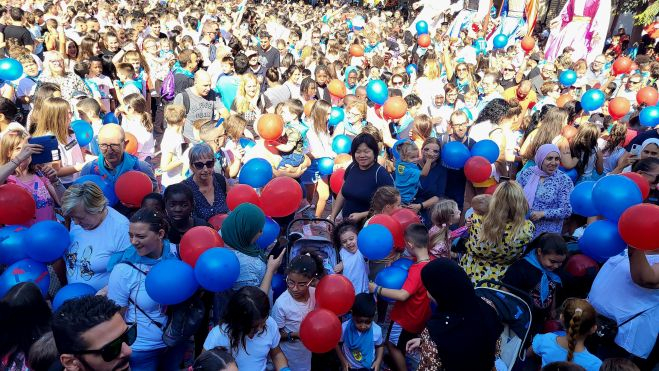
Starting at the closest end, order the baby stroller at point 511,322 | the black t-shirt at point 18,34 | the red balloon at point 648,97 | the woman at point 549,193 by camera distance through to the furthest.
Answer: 1. the baby stroller at point 511,322
2. the woman at point 549,193
3. the red balloon at point 648,97
4. the black t-shirt at point 18,34

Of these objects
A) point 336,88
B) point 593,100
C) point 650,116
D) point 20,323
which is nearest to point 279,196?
point 20,323

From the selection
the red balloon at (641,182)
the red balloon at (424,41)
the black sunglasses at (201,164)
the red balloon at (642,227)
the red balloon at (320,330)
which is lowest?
the red balloon at (424,41)

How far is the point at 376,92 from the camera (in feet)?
23.3

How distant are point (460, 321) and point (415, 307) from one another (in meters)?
1.06

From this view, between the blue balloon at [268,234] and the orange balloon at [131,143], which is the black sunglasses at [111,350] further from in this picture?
the orange balloon at [131,143]

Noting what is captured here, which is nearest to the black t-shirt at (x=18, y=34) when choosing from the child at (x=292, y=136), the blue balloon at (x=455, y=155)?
the child at (x=292, y=136)

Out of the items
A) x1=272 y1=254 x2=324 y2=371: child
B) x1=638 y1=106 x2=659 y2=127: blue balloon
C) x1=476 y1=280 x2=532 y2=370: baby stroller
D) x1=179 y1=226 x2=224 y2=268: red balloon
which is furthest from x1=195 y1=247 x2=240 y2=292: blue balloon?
x1=638 y1=106 x2=659 y2=127: blue balloon

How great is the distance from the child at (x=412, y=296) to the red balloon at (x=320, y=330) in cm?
65

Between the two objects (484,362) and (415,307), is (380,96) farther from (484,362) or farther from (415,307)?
(484,362)

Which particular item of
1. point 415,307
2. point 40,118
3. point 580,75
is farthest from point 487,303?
point 580,75

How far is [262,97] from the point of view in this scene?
7516 mm

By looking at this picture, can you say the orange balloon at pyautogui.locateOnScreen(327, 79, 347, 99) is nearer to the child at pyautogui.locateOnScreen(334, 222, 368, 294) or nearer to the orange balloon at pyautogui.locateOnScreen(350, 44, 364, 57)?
the orange balloon at pyautogui.locateOnScreen(350, 44, 364, 57)

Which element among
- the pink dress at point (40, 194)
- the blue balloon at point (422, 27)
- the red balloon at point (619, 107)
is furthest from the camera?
the blue balloon at point (422, 27)

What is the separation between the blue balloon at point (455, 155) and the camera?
17.1 ft
